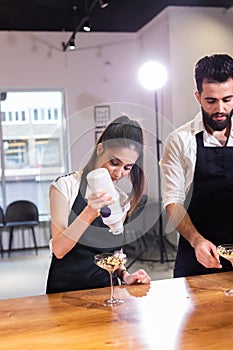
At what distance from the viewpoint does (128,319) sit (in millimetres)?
1375

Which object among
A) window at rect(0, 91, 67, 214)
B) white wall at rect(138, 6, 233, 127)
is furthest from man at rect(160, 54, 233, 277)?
window at rect(0, 91, 67, 214)

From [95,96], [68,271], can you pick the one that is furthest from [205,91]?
[95,96]

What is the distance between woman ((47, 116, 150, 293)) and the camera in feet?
5.51

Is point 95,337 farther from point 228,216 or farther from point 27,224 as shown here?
point 27,224

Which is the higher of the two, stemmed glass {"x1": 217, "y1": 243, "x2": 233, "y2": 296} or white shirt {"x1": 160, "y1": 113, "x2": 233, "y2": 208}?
white shirt {"x1": 160, "y1": 113, "x2": 233, "y2": 208}

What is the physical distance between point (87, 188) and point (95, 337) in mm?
612

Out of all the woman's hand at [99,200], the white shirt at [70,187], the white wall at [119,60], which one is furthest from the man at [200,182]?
the white wall at [119,60]

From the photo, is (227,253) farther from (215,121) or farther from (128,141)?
(215,121)

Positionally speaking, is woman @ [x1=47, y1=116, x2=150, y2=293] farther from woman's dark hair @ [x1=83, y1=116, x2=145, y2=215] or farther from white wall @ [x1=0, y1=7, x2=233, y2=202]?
white wall @ [x1=0, y1=7, x2=233, y2=202]

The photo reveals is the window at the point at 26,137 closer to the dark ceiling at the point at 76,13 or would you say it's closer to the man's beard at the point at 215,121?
the dark ceiling at the point at 76,13

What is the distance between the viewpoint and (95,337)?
A: 4.09 feet

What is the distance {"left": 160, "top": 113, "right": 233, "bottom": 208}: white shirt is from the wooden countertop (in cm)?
46

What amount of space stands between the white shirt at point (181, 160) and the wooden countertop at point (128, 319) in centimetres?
46

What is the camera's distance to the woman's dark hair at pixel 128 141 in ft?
5.64
